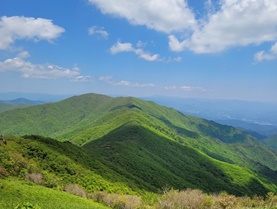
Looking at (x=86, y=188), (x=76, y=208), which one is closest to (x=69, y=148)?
(x=86, y=188)

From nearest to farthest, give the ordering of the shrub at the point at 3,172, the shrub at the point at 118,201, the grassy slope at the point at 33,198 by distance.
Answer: the grassy slope at the point at 33,198 < the shrub at the point at 3,172 < the shrub at the point at 118,201

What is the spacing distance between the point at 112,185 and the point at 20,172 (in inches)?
1231

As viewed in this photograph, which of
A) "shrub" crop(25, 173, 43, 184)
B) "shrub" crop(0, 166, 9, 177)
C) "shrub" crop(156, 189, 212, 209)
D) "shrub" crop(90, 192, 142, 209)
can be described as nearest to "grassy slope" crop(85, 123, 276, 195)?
"shrub" crop(90, 192, 142, 209)

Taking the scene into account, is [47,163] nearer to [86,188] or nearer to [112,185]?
[86,188]

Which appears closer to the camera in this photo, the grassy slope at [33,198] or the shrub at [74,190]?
the grassy slope at [33,198]

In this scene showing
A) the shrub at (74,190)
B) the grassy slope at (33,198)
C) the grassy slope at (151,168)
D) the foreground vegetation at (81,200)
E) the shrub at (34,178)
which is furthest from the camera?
the grassy slope at (151,168)

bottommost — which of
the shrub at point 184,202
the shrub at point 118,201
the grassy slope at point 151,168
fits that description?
the grassy slope at point 151,168

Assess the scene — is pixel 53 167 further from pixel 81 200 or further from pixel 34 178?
pixel 81 200

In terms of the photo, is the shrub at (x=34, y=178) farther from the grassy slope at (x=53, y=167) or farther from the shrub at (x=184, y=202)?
the shrub at (x=184, y=202)

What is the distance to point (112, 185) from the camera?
3639 inches

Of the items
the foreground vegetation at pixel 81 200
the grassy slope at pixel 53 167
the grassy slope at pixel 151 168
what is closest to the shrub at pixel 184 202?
the foreground vegetation at pixel 81 200

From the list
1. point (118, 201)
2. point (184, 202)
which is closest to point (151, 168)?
point (118, 201)

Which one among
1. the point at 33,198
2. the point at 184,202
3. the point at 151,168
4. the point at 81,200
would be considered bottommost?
the point at 151,168

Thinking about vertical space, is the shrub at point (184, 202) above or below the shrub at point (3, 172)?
below
